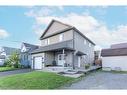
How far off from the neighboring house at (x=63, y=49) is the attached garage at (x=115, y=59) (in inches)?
70.5

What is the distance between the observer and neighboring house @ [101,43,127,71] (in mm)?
18516

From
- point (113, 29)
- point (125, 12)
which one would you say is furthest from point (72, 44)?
point (125, 12)

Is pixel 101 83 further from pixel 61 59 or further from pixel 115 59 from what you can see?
pixel 115 59

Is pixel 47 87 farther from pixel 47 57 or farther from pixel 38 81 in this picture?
pixel 47 57

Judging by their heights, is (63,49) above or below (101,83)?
above

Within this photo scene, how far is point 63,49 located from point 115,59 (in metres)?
6.21

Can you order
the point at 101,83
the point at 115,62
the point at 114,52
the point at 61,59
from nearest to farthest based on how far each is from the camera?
the point at 101,83, the point at 61,59, the point at 115,62, the point at 114,52

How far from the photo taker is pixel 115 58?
63.5 feet

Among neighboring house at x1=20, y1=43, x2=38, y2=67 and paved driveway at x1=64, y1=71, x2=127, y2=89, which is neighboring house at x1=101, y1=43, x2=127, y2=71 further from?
neighboring house at x1=20, y1=43, x2=38, y2=67

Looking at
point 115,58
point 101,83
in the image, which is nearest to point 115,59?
point 115,58

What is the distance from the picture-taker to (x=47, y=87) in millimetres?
9023

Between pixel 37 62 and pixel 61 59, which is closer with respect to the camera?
pixel 61 59

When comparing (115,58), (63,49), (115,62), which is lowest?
(115,62)
